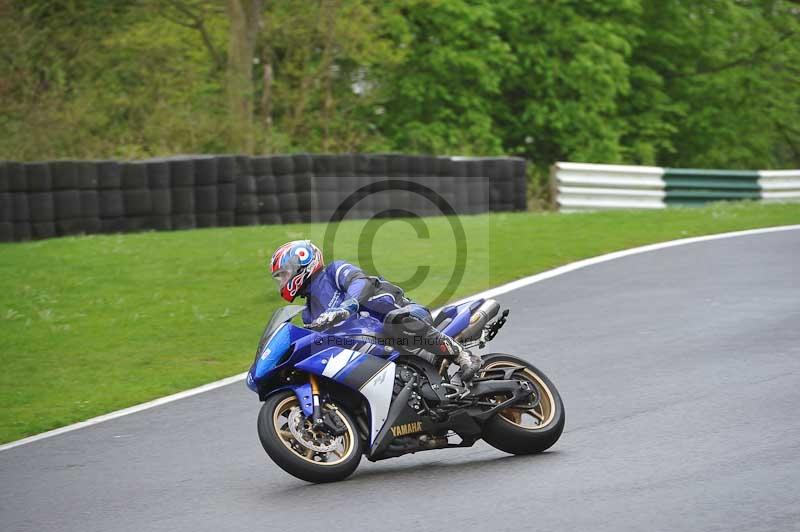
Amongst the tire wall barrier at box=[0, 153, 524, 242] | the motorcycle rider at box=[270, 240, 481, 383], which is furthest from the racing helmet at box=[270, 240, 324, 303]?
the tire wall barrier at box=[0, 153, 524, 242]

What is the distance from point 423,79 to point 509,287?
69.7ft

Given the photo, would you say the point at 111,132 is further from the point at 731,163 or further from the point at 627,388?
the point at 731,163

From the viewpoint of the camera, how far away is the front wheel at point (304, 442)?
6.73m

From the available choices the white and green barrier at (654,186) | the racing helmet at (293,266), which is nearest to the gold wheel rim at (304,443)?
the racing helmet at (293,266)

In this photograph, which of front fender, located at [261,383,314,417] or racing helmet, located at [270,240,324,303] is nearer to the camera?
front fender, located at [261,383,314,417]

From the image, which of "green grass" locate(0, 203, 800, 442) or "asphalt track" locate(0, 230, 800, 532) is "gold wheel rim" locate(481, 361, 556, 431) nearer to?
"asphalt track" locate(0, 230, 800, 532)

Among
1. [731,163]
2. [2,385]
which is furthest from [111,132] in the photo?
[731,163]

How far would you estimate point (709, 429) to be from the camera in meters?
7.61

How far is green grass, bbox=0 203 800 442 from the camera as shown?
10695 millimetres

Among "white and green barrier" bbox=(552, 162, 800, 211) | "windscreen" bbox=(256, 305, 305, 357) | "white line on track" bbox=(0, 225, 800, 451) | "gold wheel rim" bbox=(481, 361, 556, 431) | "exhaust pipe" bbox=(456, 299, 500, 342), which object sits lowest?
"white and green barrier" bbox=(552, 162, 800, 211)

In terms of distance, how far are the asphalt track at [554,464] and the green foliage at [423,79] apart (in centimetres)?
1545

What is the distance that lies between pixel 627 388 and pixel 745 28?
32.6 meters

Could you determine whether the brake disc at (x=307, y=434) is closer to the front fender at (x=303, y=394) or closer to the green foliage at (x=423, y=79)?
the front fender at (x=303, y=394)

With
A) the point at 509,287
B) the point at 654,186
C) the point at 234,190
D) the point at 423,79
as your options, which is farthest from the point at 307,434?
the point at 423,79
